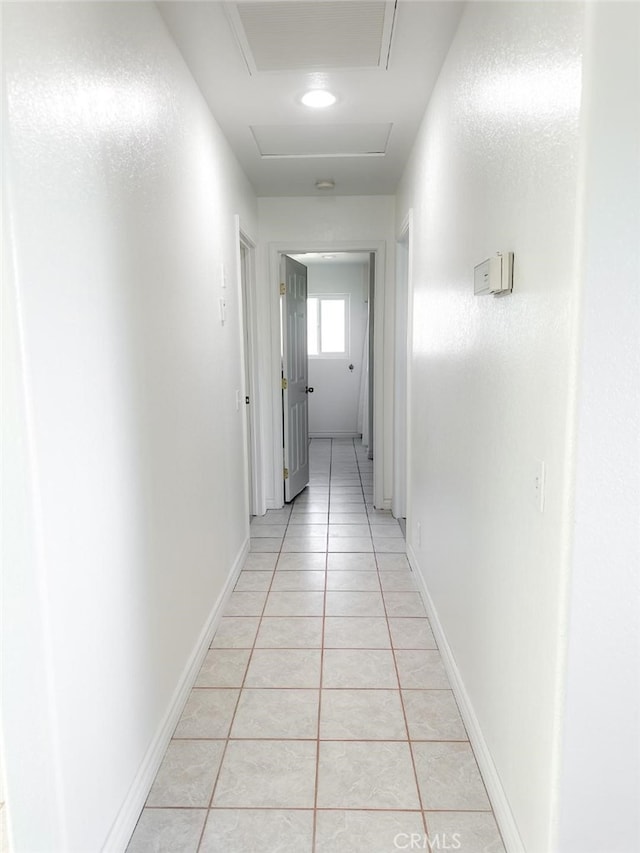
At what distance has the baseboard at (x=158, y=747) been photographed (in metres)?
1.57

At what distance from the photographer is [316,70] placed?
7.96 ft

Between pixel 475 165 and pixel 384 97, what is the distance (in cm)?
101

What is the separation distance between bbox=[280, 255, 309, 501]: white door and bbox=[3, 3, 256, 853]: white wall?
2309 millimetres

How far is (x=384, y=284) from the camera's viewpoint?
4.50 m

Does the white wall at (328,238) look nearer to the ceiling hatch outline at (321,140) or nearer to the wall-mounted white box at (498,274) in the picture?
the ceiling hatch outline at (321,140)

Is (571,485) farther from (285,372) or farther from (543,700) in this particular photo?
(285,372)

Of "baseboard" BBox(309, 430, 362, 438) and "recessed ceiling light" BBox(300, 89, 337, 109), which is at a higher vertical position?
"recessed ceiling light" BBox(300, 89, 337, 109)

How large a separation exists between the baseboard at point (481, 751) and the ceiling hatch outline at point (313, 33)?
2.35 metres

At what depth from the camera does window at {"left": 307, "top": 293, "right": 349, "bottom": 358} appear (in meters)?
8.18

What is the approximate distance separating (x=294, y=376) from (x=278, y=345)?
421mm

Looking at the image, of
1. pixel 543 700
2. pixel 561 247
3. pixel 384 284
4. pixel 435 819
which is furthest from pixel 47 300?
pixel 384 284

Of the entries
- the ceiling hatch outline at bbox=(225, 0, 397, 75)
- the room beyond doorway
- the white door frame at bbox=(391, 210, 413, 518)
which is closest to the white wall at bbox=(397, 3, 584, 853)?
the ceiling hatch outline at bbox=(225, 0, 397, 75)

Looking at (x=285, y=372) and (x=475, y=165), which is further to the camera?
(x=285, y=372)

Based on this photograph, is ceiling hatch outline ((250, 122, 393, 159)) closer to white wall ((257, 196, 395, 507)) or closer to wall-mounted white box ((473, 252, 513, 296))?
white wall ((257, 196, 395, 507))
